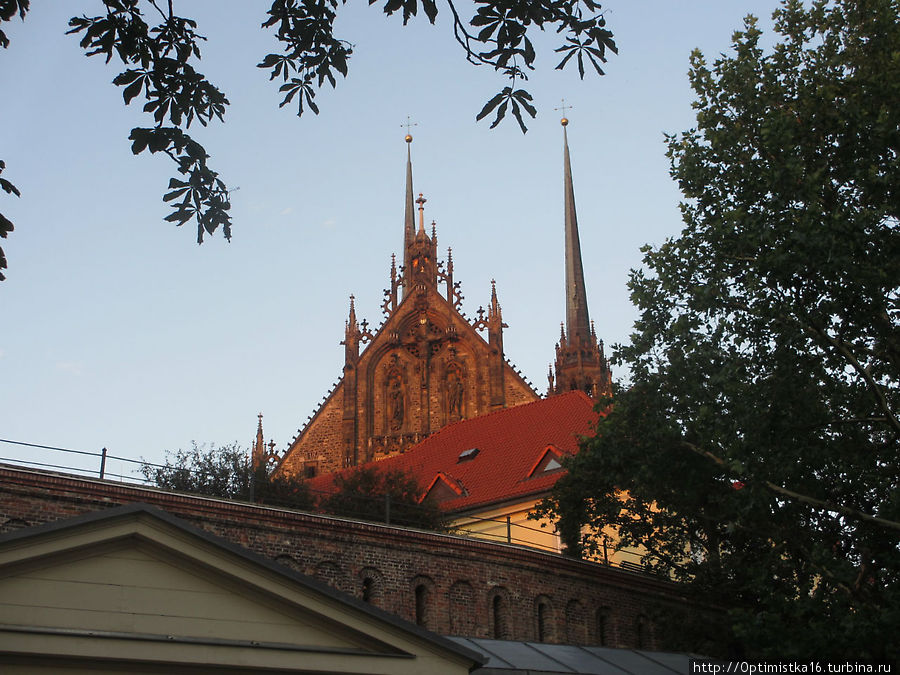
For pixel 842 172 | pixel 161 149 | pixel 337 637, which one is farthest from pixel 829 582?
pixel 161 149

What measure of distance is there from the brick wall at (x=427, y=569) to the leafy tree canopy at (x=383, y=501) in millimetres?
1678

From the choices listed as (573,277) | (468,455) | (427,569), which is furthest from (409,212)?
(427,569)

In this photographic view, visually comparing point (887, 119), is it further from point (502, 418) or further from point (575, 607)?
point (502, 418)

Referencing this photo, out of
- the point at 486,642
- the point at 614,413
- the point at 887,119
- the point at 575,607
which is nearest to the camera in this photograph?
the point at 887,119

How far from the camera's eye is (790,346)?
19.9 meters

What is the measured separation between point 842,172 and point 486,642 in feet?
34.6

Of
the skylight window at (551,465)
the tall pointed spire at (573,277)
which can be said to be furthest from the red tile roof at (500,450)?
the tall pointed spire at (573,277)

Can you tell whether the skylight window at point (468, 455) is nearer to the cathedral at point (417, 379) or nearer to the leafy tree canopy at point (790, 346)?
the cathedral at point (417, 379)

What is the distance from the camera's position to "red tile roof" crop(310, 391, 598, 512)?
117 feet

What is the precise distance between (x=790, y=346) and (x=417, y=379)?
104ft

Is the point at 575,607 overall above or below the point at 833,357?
below

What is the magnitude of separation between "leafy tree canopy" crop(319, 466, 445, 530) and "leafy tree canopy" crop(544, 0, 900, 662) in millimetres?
6776

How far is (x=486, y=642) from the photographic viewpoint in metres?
20.9

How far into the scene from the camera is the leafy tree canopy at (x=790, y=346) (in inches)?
754
